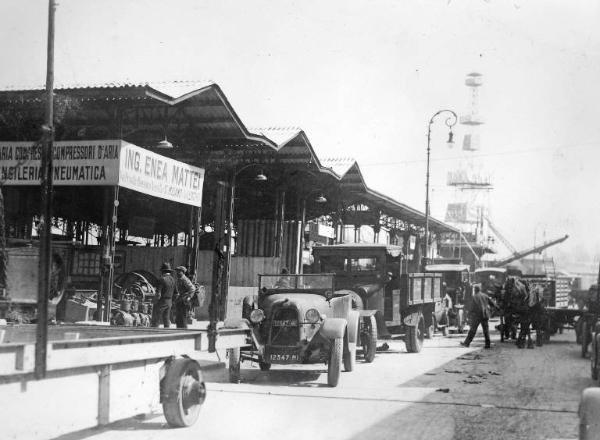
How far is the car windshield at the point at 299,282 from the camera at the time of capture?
11.8 metres

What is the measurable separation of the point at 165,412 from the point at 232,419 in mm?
940

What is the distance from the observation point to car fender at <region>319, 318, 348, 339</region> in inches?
410

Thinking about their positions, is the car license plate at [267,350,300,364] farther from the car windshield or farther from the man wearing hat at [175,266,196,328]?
the man wearing hat at [175,266,196,328]

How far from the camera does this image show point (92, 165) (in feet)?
49.8

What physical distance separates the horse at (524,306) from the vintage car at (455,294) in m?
2.81

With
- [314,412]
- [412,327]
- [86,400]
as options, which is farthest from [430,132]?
[86,400]

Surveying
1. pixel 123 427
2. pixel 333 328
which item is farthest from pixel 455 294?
pixel 123 427

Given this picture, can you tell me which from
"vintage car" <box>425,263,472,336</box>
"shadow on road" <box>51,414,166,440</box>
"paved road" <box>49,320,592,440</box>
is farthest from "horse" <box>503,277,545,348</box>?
"shadow on road" <box>51,414,166,440</box>

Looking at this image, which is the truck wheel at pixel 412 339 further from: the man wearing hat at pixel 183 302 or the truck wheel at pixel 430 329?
the man wearing hat at pixel 183 302

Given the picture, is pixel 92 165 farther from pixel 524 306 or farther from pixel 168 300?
pixel 524 306

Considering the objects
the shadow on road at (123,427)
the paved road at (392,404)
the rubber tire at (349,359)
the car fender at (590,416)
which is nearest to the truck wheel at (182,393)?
the paved road at (392,404)

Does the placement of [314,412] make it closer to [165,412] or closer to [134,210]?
[165,412]

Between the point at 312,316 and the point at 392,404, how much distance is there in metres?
2.50

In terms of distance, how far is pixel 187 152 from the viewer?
20.6 meters
